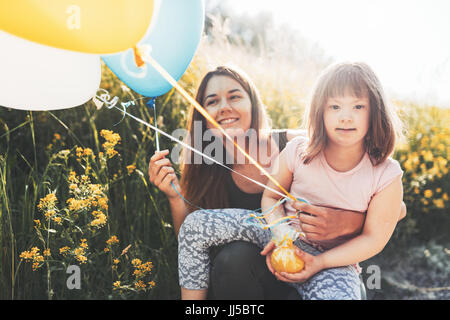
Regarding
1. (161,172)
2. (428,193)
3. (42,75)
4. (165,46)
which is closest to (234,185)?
(161,172)

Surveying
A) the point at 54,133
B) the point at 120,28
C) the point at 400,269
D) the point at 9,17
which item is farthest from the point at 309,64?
the point at 9,17

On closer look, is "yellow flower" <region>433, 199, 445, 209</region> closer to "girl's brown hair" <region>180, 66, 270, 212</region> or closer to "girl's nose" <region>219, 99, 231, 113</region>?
"girl's brown hair" <region>180, 66, 270, 212</region>

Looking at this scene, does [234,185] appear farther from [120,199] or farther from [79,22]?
[79,22]

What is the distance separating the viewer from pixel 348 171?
1.54 meters

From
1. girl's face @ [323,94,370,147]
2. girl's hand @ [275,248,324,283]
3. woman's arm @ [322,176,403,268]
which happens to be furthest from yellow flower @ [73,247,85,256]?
girl's face @ [323,94,370,147]

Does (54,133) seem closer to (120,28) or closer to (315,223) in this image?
(120,28)

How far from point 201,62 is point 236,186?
1.10m

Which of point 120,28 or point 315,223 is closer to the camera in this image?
point 120,28

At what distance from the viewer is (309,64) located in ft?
11.8

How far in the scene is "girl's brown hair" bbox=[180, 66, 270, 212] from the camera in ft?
6.14

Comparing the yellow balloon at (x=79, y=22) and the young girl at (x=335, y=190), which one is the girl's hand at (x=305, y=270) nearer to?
the young girl at (x=335, y=190)

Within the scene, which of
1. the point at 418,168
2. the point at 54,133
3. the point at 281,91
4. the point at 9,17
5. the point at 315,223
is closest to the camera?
the point at 9,17

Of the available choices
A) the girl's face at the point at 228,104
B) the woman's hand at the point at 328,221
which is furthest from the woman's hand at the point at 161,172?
the woman's hand at the point at 328,221

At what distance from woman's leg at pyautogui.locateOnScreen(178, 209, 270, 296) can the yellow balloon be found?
72cm
